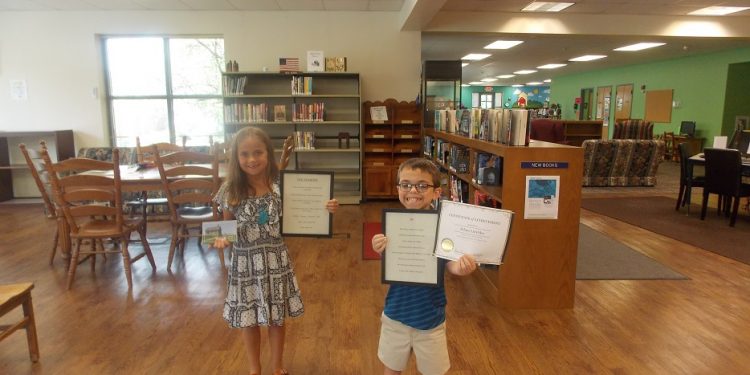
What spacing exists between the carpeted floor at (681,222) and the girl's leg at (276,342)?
4.14 m

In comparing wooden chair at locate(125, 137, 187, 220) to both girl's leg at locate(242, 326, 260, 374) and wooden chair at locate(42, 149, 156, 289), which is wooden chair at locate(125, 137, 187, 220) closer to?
wooden chair at locate(42, 149, 156, 289)

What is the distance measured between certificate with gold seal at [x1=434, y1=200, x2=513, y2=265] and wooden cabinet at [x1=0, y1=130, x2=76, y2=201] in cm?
685

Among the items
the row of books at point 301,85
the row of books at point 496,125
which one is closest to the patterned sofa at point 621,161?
the row of books at point 496,125

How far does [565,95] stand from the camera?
17.5m

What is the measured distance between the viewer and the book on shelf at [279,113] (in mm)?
6594

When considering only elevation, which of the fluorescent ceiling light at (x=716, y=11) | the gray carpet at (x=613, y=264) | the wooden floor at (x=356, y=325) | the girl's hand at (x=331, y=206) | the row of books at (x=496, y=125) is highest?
the fluorescent ceiling light at (x=716, y=11)

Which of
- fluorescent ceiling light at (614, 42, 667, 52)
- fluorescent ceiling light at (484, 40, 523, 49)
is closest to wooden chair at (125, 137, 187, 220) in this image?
fluorescent ceiling light at (484, 40, 523, 49)

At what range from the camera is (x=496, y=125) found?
329cm

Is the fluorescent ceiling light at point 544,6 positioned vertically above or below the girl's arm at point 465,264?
above

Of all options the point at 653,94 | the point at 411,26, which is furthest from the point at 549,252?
the point at 653,94

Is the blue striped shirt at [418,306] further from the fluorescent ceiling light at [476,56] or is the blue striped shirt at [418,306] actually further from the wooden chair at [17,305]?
the fluorescent ceiling light at [476,56]

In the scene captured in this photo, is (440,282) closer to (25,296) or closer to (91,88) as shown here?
(25,296)

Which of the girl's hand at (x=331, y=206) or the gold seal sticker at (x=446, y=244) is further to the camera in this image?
the girl's hand at (x=331, y=206)

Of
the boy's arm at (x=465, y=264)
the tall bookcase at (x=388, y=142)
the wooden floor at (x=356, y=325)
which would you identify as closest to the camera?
the boy's arm at (x=465, y=264)
